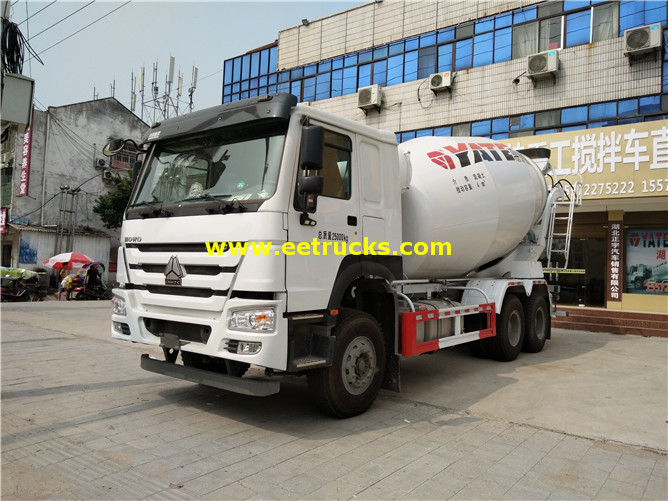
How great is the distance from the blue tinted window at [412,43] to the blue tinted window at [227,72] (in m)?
12.1

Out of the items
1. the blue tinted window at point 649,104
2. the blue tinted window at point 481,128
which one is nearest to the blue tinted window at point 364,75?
the blue tinted window at point 481,128

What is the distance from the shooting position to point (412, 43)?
20.1 m

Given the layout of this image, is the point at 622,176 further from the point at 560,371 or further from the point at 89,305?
the point at 89,305

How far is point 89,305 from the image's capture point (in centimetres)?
1620

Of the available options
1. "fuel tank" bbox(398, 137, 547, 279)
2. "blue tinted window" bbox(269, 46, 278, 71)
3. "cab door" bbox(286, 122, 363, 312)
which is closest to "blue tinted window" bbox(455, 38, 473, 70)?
"blue tinted window" bbox(269, 46, 278, 71)

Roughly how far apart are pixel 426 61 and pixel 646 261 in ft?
36.9

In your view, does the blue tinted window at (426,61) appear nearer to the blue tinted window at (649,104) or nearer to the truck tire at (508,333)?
the blue tinted window at (649,104)

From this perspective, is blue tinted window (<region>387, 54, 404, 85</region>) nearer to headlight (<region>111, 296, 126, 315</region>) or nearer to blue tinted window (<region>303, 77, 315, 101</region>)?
blue tinted window (<region>303, 77, 315, 101</region>)

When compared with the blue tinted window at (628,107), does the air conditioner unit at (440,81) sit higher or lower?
higher

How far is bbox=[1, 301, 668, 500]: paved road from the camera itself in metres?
3.27

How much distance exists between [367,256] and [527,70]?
14594 millimetres

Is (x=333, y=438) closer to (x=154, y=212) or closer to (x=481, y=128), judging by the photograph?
(x=154, y=212)

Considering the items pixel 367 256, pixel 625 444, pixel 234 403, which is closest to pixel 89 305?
pixel 234 403

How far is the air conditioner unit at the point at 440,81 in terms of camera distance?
18.5 meters
